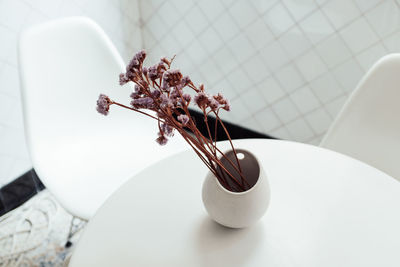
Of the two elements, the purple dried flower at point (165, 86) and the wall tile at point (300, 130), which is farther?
the wall tile at point (300, 130)

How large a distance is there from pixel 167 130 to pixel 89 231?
352mm

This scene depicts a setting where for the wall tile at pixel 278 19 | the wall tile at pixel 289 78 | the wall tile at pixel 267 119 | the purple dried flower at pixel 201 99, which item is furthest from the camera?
the wall tile at pixel 267 119

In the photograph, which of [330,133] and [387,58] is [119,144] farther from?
[387,58]

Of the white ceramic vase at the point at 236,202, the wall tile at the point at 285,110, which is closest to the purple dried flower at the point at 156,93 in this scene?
the white ceramic vase at the point at 236,202

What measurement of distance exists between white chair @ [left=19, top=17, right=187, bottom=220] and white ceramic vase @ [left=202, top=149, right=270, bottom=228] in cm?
54

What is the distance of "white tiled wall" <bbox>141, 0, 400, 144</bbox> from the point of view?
1526mm

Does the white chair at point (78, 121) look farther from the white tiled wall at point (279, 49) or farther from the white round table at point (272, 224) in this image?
the white tiled wall at point (279, 49)

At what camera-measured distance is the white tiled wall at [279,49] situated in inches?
60.1

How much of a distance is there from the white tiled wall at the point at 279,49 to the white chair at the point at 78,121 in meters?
0.73

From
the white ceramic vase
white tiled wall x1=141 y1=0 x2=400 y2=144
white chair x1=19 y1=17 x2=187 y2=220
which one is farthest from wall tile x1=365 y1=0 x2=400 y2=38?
the white ceramic vase

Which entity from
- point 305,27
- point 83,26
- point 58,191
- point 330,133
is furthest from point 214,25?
point 58,191

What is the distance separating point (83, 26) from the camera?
1.31m

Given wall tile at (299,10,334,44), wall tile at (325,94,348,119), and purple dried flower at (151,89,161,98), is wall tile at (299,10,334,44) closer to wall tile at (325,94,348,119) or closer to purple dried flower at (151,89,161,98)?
wall tile at (325,94,348,119)

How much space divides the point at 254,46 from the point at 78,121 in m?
0.97
